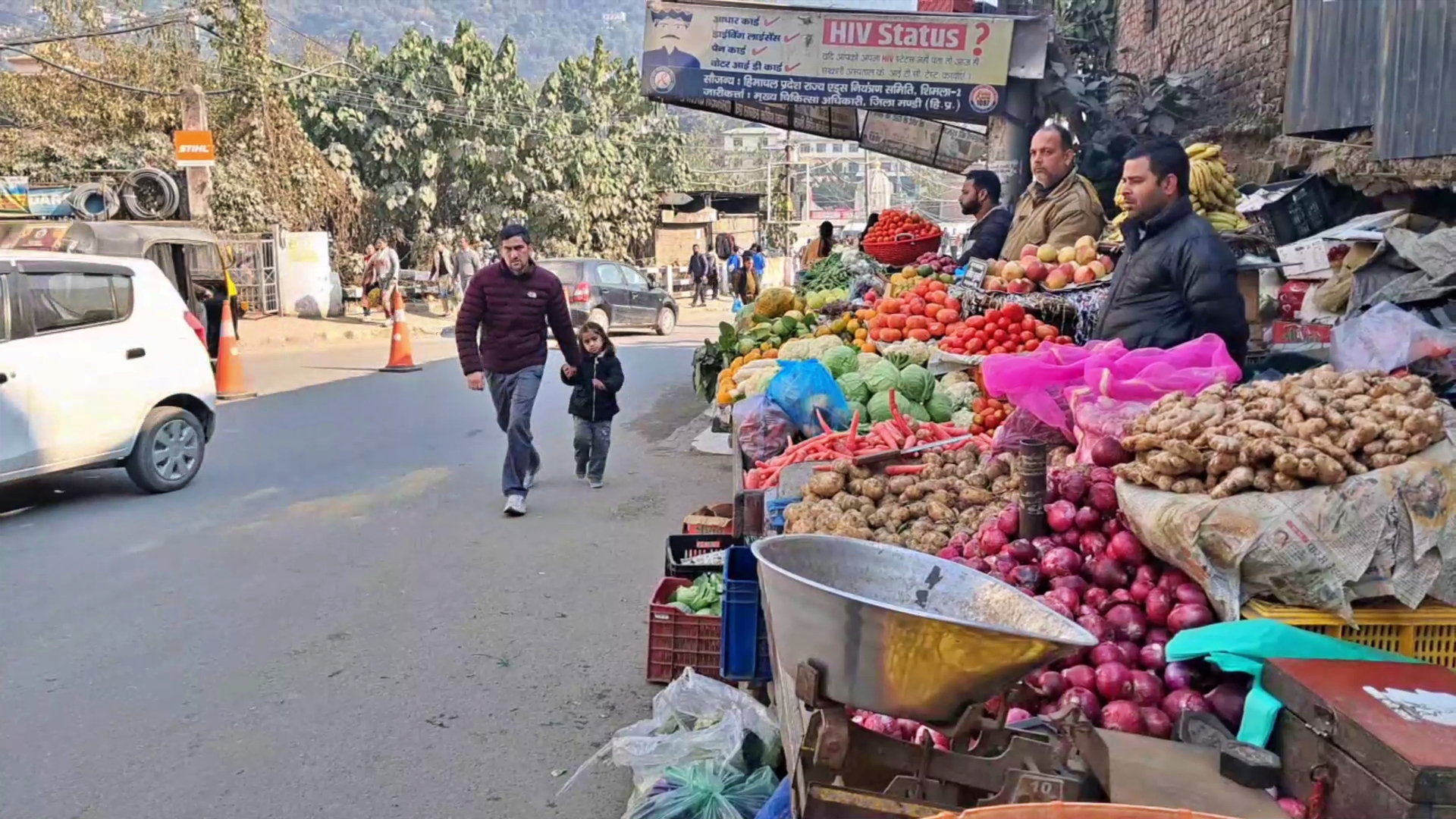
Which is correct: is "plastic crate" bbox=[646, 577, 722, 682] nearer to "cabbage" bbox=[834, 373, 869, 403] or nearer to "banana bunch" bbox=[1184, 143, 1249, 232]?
"cabbage" bbox=[834, 373, 869, 403]

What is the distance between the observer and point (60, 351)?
7.40 m

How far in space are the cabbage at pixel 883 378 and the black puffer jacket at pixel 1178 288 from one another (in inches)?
70.4

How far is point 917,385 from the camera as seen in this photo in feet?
21.7

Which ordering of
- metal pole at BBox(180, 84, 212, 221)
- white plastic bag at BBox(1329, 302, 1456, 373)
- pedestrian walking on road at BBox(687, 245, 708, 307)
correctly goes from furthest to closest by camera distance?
pedestrian walking on road at BBox(687, 245, 708, 307)
metal pole at BBox(180, 84, 212, 221)
white plastic bag at BBox(1329, 302, 1456, 373)

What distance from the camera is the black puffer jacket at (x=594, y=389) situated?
27.4 ft

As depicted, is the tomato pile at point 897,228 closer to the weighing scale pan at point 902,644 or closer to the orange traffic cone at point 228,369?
the orange traffic cone at point 228,369

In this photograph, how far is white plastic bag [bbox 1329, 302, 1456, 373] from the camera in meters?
4.26

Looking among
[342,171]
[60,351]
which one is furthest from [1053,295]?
[342,171]

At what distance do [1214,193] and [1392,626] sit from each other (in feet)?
21.4

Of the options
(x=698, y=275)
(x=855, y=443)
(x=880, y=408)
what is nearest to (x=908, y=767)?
(x=855, y=443)

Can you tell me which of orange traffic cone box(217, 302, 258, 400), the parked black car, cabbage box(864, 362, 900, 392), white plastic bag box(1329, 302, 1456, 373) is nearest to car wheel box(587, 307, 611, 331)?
the parked black car

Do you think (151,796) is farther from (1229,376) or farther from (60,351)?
Answer: (60,351)

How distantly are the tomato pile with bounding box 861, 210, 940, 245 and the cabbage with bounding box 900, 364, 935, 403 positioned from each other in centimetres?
416

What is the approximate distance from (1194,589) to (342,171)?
31340 mm
